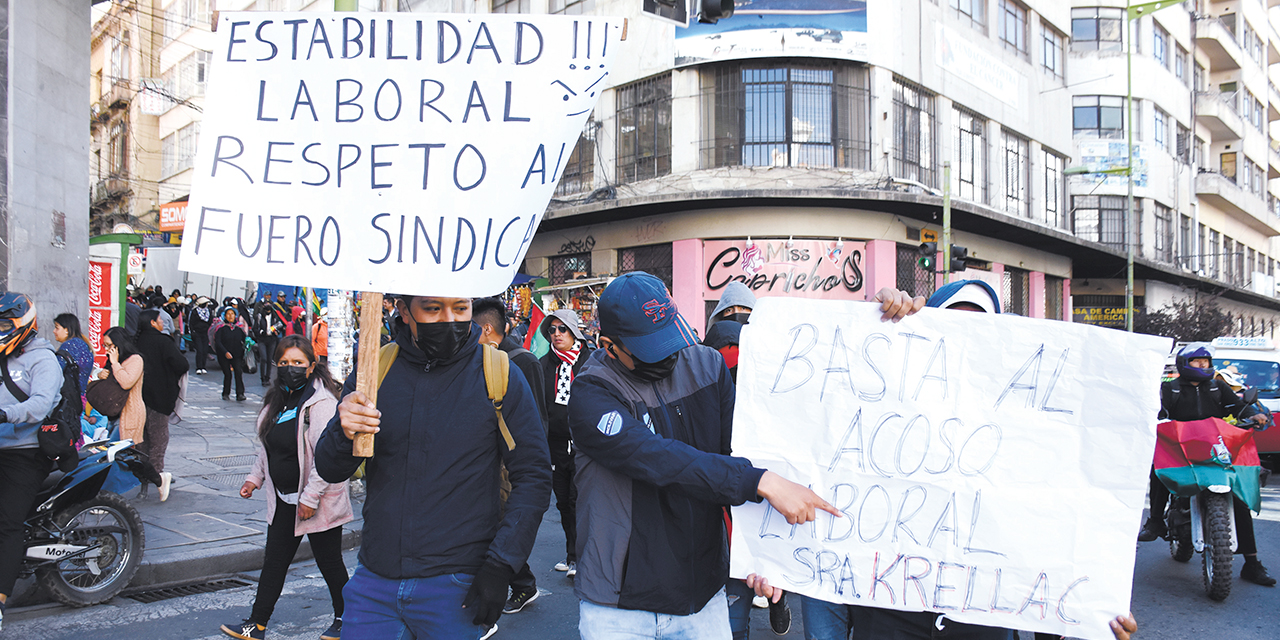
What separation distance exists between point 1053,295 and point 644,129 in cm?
1740

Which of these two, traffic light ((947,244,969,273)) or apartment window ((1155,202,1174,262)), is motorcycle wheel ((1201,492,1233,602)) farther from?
apartment window ((1155,202,1174,262))

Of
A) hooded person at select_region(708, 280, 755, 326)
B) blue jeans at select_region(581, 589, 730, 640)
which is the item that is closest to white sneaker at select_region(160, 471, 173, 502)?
hooded person at select_region(708, 280, 755, 326)

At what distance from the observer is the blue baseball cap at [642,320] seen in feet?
A: 8.23

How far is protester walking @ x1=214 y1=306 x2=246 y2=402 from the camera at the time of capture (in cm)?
1689

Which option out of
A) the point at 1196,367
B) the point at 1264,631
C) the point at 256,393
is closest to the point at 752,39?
the point at 256,393

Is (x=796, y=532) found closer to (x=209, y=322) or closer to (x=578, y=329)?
(x=578, y=329)

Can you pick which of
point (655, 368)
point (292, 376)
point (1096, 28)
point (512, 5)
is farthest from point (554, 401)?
point (1096, 28)

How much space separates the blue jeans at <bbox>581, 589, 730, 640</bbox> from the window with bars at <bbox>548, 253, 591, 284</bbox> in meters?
21.5

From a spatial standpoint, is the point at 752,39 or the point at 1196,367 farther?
the point at 752,39

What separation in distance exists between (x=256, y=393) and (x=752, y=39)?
45.6 feet

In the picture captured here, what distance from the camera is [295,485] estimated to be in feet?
15.1

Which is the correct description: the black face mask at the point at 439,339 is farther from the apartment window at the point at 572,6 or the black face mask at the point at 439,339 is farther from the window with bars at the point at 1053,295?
the window with bars at the point at 1053,295

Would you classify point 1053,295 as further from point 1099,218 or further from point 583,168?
point 583,168

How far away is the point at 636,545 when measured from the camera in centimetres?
252
